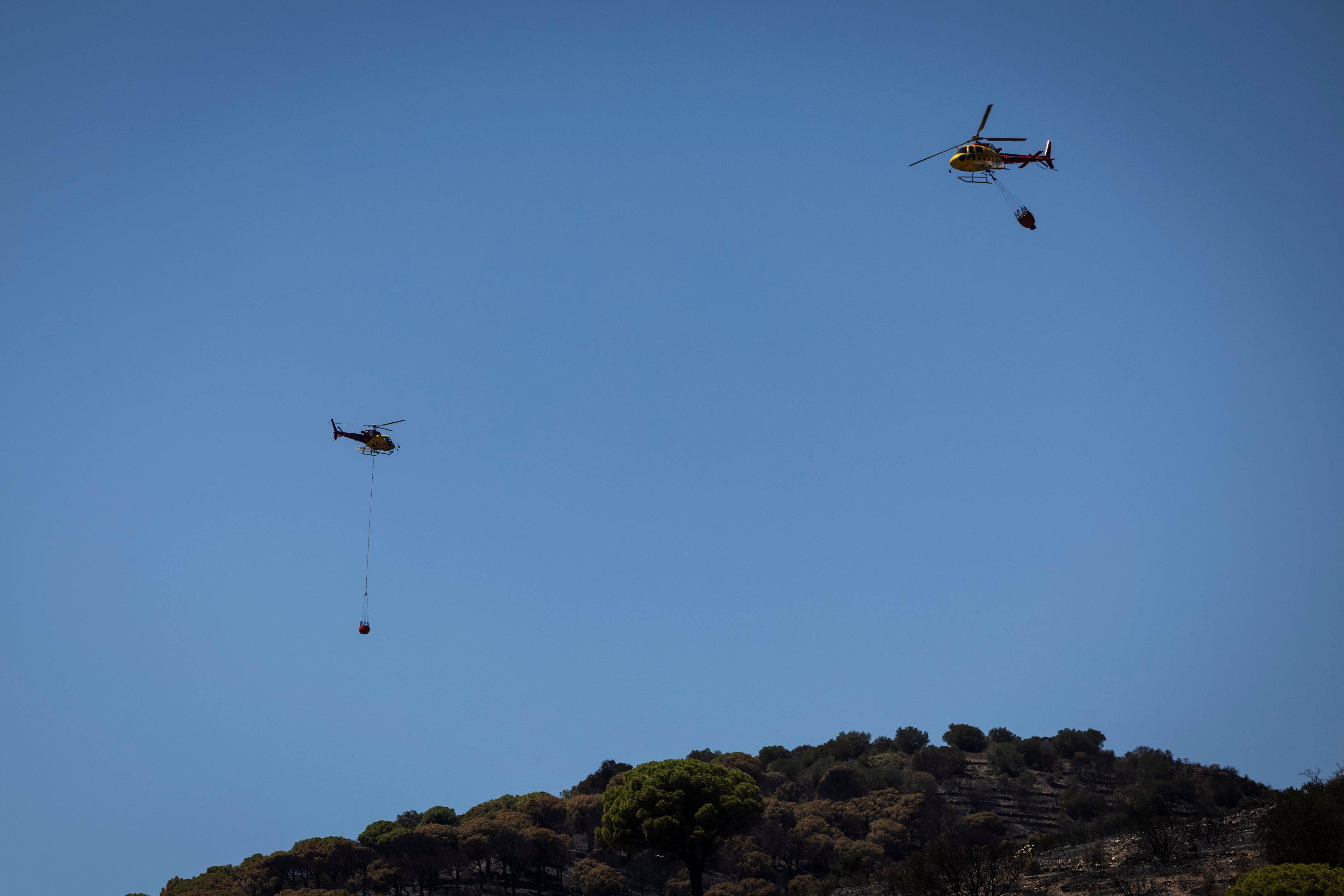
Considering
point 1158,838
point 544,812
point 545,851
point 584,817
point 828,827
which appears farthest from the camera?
point 584,817

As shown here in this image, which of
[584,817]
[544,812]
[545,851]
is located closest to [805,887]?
[545,851]

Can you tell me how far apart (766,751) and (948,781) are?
1764 centimetres

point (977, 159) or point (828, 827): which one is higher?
point (977, 159)

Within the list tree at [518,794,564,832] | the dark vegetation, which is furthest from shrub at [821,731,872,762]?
tree at [518,794,564,832]

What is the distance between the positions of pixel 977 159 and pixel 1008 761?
48.7 m

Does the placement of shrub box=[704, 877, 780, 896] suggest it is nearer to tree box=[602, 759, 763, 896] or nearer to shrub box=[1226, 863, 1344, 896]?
tree box=[602, 759, 763, 896]

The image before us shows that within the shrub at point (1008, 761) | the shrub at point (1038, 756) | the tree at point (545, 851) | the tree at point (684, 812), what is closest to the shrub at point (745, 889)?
the tree at point (684, 812)

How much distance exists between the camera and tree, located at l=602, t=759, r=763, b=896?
138 ft

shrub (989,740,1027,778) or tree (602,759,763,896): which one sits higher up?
shrub (989,740,1027,778)

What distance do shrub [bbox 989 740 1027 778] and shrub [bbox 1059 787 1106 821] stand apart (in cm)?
647

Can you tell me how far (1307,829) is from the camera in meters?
27.7

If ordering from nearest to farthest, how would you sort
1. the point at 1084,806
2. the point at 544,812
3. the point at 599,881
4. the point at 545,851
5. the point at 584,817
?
the point at 599,881 → the point at 545,851 → the point at 544,812 → the point at 1084,806 → the point at 584,817

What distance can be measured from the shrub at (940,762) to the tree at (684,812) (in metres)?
33.7

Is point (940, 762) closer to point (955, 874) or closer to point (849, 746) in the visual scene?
point (849, 746)
